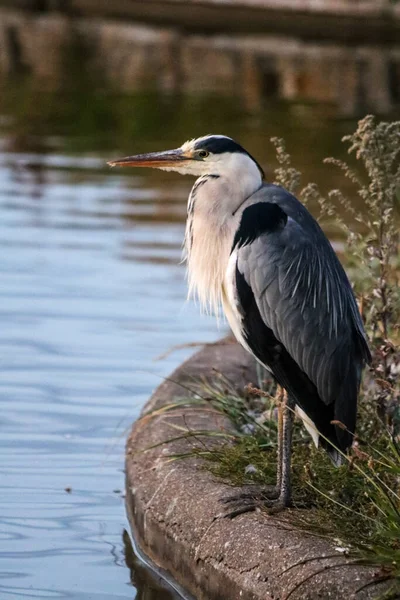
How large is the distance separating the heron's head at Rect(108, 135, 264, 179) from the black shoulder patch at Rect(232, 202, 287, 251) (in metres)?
0.19

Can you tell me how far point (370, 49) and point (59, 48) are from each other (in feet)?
23.6

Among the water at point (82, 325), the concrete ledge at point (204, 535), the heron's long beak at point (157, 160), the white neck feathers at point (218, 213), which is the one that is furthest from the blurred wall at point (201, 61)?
the white neck feathers at point (218, 213)

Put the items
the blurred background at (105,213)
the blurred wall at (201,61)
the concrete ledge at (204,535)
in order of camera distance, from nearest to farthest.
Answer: the concrete ledge at (204,535) < the blurred background at (105,213) < the blurred wall at (201,61)

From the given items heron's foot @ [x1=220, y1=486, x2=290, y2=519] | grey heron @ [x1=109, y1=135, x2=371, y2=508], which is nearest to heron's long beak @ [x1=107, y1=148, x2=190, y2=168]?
grey heron @ [x1=109, y1=135, x2=371, y2=508]

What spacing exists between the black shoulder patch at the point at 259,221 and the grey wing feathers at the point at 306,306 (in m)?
0.02

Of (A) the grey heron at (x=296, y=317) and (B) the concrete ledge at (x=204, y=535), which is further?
(A) the grey heron at (x=296, y=317)

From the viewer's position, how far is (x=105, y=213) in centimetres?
1210

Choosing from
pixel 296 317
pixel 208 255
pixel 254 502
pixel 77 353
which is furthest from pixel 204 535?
pixel 77 353

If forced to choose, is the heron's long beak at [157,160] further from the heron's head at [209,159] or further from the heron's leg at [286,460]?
the heron's leg at [286,460]

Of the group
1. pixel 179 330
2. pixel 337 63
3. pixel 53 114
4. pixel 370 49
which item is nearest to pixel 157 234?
pixel 179 330

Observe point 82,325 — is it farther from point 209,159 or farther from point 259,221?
point 259,221

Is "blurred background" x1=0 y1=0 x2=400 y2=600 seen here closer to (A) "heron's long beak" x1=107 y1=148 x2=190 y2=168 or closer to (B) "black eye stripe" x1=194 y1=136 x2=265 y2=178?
(A) "heron's long beak" x1=107 y1=148 x2=190 y2=168

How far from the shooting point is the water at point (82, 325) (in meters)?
5.42

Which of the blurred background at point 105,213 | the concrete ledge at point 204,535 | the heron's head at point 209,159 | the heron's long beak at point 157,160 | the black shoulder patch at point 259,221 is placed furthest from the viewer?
the blurred background at point 105,213
